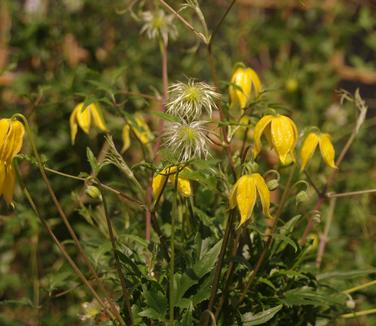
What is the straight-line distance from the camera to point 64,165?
2.01 meters

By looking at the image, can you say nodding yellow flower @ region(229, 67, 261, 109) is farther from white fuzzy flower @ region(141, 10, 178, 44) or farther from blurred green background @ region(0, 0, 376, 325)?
blurred green background @ region(0, 0, 376, 325)

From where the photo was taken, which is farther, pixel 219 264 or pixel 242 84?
pixel 242 84

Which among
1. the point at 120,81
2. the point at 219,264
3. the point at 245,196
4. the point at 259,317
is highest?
the point at 245,196

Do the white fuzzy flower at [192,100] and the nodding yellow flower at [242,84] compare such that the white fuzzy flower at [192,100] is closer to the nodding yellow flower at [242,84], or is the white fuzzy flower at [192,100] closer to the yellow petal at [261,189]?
the yellow petal at [261,189]

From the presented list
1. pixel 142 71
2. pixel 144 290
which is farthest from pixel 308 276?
pixel 142 71

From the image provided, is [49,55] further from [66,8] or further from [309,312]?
[309,312]

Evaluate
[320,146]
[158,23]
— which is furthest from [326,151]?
[158,23]

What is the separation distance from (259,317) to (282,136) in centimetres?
29

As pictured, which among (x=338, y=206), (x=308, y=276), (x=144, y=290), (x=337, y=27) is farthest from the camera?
(x=337, y=27)

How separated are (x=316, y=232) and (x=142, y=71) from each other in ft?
3.79

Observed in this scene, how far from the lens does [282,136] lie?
108 centimetres

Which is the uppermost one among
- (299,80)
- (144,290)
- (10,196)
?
(10,196)

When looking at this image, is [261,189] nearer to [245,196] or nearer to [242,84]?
[245,196]

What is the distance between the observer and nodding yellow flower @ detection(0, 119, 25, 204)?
1015mm
